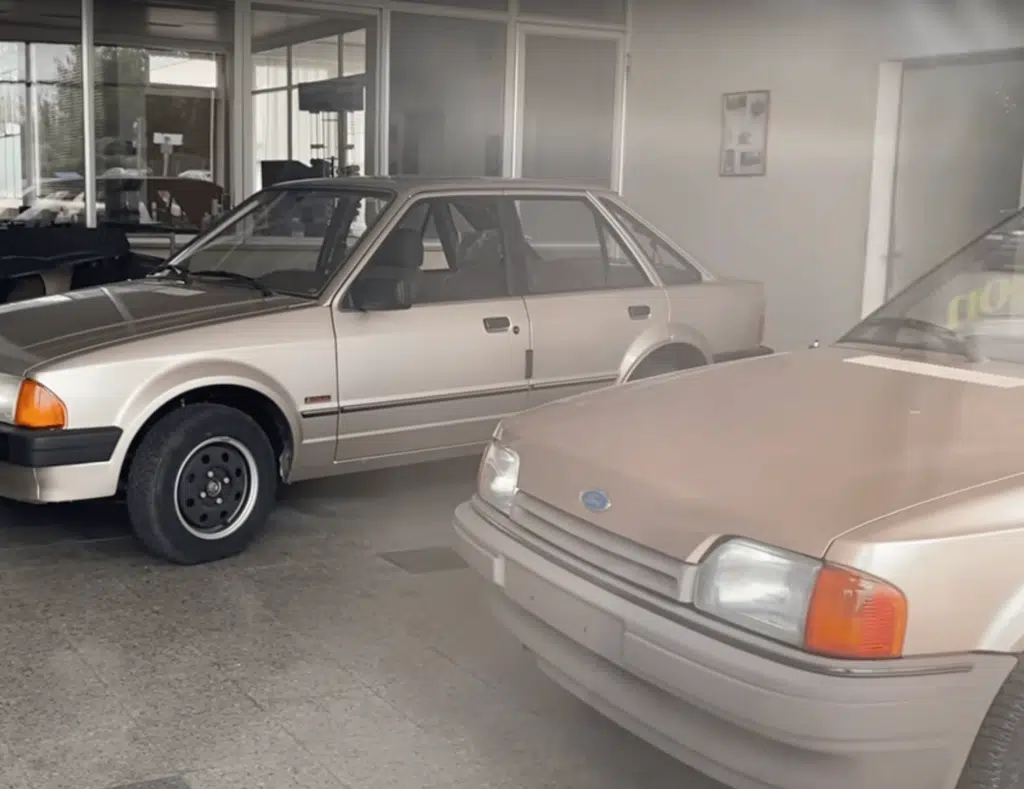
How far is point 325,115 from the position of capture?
10.7 m

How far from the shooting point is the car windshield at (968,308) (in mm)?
3453

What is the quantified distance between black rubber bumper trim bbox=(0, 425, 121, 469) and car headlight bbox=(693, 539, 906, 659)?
2791mm

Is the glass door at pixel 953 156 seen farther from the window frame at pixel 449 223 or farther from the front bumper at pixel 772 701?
the front bumper at pixel 772 701

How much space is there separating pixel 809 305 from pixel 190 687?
6.90 meters

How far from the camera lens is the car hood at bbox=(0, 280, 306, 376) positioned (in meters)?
4.64

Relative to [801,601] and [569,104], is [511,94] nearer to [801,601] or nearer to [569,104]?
[569,104]

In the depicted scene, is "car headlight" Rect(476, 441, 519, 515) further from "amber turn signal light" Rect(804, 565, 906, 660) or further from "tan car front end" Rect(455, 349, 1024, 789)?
"amber turn signal light" Rect(804, 565, 906, 660)

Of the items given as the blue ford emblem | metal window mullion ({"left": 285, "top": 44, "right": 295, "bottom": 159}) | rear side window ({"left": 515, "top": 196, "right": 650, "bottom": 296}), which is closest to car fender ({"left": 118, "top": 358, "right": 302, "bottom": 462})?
rear side window ({"left": 515, "top": 196, "right": 650, "bottom": 296})

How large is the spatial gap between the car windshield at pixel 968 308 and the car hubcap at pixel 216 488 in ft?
8.23

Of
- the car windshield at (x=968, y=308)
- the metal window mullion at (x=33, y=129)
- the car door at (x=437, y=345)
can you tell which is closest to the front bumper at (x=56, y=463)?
the car door at (x=437, y=345)

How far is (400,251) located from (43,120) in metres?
5.67

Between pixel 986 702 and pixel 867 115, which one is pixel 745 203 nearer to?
pixel 867 115

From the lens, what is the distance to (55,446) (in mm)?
4406

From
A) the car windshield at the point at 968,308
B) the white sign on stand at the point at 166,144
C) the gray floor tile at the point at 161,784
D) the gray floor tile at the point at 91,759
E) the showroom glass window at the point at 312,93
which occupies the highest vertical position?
the showroom glass window at the point at 312,93
